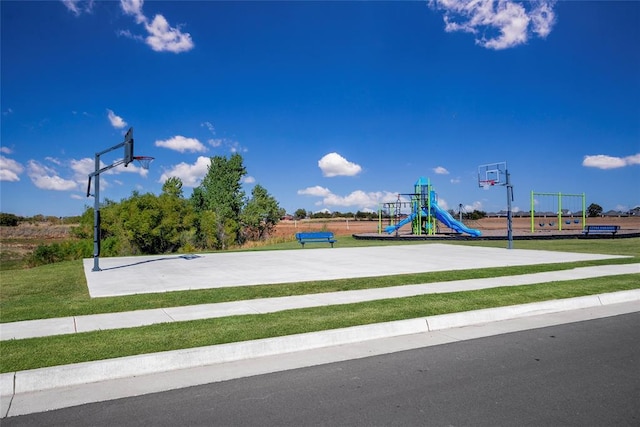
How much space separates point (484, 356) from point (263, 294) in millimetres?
5122

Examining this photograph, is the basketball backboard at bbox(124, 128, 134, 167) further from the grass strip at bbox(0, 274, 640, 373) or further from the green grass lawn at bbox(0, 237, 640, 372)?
the grass strip at bbox(0, 274, 640, 373)

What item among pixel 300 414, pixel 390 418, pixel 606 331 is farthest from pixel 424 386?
pixel 606 331

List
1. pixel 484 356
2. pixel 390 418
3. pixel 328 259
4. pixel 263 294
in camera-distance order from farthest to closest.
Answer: pixel 328 259
pixel 263 294
pixel 484 356
pixel 390 418

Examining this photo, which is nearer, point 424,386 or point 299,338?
point 424,386

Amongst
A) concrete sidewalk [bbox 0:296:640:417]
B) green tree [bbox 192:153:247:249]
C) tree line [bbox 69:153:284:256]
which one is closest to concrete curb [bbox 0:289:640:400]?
concrete sidewalk [bbox 0:296:640:417]

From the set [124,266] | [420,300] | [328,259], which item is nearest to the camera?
[420,300]

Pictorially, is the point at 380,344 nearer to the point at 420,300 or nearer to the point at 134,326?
the point at 420,300

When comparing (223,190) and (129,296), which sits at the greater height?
(223,190)

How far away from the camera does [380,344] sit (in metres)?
6.57

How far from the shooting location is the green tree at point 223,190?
131 feet

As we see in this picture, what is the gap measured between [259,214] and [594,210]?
83942mm

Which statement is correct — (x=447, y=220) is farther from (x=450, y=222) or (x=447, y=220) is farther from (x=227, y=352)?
(x=227, y=352)

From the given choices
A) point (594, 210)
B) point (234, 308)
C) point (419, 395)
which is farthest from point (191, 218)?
point (594, 210)

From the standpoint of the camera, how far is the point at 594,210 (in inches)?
3816
